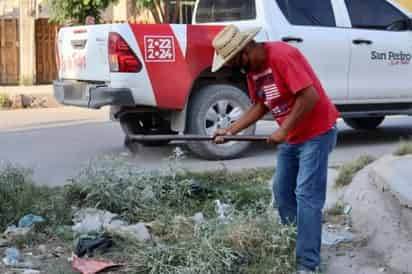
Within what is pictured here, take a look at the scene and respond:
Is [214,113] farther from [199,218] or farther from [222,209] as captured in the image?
[199,218]

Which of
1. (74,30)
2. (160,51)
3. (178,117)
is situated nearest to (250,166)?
(178,117)

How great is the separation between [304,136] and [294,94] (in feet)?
1.06

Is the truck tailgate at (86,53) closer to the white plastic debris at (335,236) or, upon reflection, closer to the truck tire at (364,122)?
the white plastic debris at (335,236)

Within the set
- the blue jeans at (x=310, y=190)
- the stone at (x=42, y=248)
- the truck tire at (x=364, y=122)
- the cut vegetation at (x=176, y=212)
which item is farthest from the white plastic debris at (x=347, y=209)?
the truck tire at (x=364, y=122)

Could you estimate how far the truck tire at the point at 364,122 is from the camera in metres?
11.5

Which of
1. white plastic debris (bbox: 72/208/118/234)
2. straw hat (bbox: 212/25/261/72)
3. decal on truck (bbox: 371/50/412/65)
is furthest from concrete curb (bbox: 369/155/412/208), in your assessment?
decal on truck (bbox: 371/50/412/65)

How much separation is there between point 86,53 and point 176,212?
3.17m

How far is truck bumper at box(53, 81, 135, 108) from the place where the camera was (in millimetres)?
8062

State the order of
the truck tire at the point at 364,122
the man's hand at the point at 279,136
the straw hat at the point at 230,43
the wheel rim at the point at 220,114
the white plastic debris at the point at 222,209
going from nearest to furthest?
the straw hat at the point at 230,43
the man's hand at the point at 279,136
the white plastic debris at the point at 222,209
the wheel rim at the point at 220,114
the truck tire at the point at 364,122

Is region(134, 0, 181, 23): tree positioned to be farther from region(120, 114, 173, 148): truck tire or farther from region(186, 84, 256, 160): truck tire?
region(186, 84, 256, 160): truck tire

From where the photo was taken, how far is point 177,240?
490 cm

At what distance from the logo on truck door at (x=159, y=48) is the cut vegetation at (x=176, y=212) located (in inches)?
62.0

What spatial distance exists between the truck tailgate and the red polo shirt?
3.85 meters

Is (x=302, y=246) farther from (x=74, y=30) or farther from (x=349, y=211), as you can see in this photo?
(x=74, y=30)
